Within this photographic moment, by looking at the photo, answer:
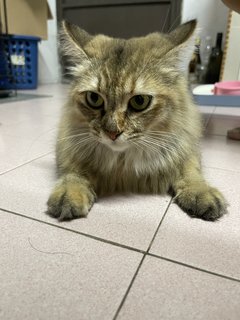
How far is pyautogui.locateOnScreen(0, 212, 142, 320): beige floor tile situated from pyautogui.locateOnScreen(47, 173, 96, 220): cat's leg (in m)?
0.06

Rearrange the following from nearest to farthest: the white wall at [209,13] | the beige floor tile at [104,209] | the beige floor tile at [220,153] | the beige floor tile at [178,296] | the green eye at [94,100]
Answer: the beige floor tile at [178,296] < the beige floor tile at [104,209] < the green eye at [94,100] < the beige floor tile at [220,153] < the white wall at [209,13]

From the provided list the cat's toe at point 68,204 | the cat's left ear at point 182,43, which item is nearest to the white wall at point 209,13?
the cat's left ear at point 182,43

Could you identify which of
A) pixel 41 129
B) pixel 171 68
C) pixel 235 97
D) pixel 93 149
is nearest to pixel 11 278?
pixel 93 149

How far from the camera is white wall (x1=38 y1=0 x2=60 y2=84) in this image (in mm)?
4328

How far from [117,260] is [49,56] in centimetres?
436

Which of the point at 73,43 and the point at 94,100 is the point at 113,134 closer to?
the point at 94,100

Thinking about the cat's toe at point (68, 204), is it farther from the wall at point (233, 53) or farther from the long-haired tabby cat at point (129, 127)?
the wall at point (233, 53)

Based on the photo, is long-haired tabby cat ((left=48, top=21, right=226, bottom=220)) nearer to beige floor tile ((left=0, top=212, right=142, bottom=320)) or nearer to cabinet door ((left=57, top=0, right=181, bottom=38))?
beige floor tile ((left=0, top=212, right=142, bottom=320))

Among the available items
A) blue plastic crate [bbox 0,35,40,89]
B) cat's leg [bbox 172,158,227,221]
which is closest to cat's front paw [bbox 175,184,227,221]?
cat's leg [bbox 172,158,227,221]

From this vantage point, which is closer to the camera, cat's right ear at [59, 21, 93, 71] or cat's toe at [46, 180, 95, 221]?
cat's toe at [46, 180, 95, 221]

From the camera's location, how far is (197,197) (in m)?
0.88

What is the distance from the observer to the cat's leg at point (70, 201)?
82cm

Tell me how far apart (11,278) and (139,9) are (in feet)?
14.2

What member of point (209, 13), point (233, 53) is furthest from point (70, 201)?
point (209, 13)
